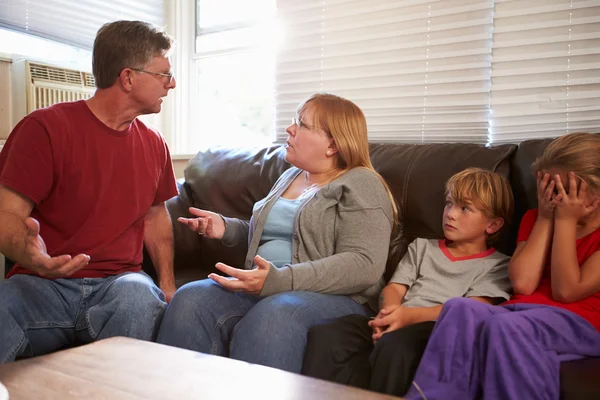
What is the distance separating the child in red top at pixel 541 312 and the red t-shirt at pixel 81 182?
107 centimetres

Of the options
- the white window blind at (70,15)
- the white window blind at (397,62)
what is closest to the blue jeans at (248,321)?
the white window blind at (397,62)

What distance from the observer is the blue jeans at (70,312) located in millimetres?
1609

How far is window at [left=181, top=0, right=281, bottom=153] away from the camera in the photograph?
3150 mm

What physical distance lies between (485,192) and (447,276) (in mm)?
265

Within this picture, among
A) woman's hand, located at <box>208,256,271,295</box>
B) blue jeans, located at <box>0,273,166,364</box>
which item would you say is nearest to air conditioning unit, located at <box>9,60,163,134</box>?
blue jeans, located at <box>0,273,166,364</box>

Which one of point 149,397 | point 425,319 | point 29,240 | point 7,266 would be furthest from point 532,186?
point 7,266

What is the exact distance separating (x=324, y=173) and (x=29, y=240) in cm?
89

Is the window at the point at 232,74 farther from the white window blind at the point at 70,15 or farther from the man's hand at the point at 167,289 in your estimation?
the man's hand at the point at 167,289

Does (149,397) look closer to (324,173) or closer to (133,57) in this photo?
(324,173)

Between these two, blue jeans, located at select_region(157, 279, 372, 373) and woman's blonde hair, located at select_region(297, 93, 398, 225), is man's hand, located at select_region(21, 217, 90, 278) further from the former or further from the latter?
woman's blonde hair, located at select_region(297, 93, 398, 225)

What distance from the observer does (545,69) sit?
216 cm

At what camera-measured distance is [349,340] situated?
59.0 inches

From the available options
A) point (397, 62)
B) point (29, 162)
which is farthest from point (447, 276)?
point (29, 162)

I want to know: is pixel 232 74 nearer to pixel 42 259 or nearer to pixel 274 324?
pixel 42 259
